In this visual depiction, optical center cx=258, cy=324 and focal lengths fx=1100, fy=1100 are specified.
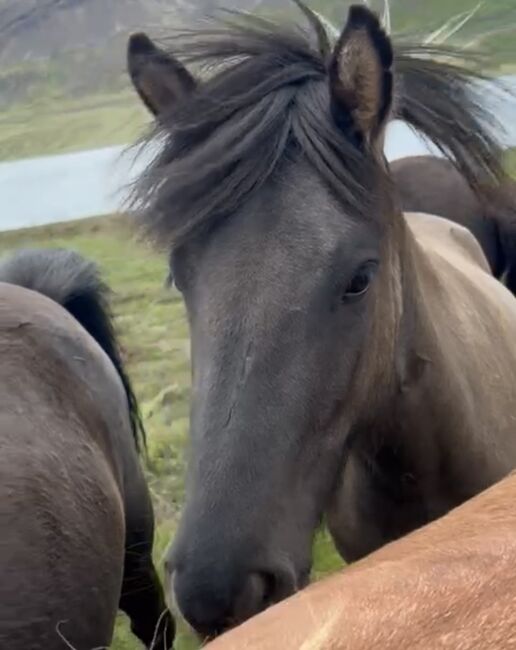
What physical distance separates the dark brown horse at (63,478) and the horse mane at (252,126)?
0.76 m

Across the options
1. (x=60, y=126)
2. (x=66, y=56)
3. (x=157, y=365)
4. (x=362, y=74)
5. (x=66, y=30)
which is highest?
(x=362, y=74)

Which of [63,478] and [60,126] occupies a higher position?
[63,478]

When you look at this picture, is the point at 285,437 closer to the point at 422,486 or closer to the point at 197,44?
the point at 422,486

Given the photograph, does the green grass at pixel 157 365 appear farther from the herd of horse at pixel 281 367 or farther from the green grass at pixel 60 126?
the green grass at pixel 60 126

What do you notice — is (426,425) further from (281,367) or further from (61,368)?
(61,368)

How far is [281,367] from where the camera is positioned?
2543mm

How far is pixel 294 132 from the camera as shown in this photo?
287cm

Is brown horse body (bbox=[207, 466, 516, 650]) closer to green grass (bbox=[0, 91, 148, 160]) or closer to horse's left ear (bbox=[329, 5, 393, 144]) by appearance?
horse's left ear (bbox=[329, 5, 393, 144])

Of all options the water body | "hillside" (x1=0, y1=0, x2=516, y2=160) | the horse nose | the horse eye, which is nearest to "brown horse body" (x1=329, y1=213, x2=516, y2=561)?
the horse eye

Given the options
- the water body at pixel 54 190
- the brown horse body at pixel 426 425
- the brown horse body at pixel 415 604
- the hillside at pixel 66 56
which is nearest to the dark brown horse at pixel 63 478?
the brown horse body at pixel 426 425

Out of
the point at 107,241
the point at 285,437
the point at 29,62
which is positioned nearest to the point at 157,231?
the point at 285,437

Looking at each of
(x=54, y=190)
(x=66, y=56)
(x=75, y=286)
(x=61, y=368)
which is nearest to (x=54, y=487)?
(x=61, y=368)

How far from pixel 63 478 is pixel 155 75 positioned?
120 centimetres

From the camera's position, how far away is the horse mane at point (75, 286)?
431cm
